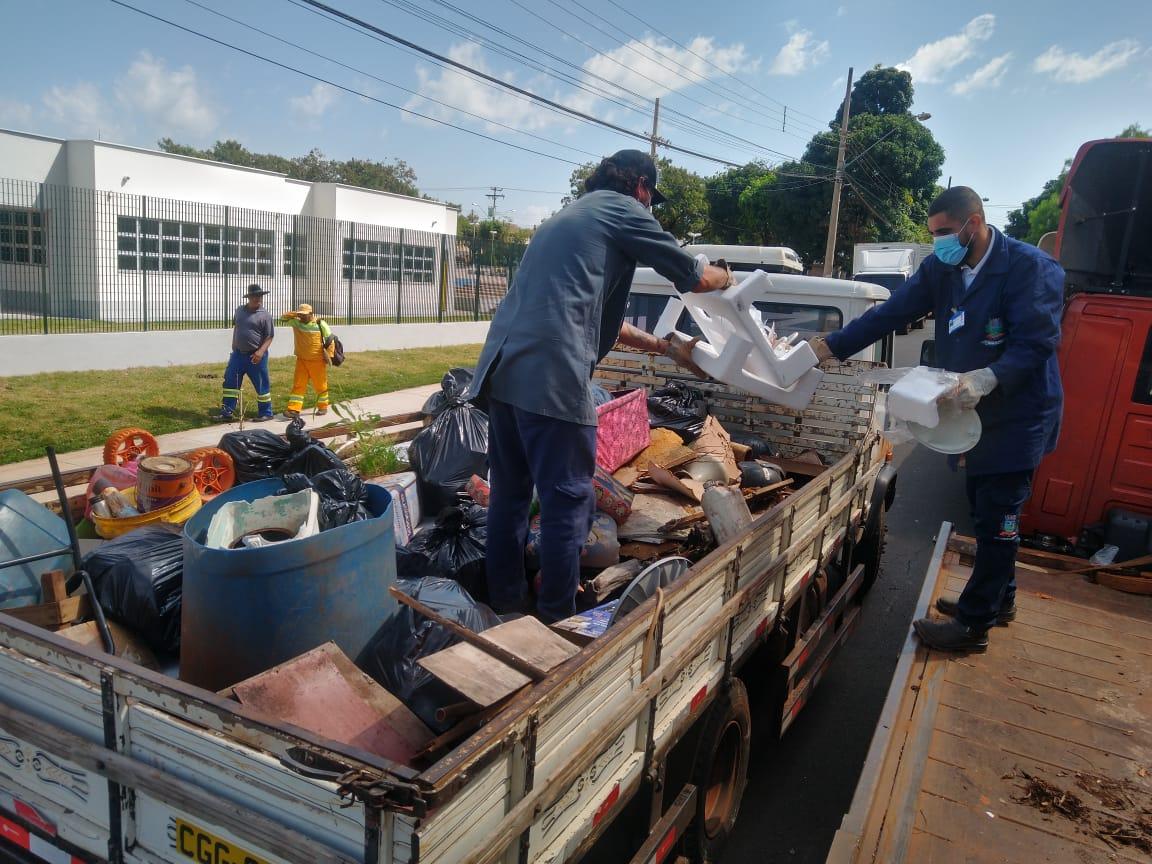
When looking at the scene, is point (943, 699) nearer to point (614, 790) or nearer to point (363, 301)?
point (614, 790)

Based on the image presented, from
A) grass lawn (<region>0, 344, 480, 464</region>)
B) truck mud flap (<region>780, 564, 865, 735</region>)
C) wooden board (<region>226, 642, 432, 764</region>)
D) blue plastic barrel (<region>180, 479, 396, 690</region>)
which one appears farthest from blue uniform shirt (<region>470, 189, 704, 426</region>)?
grass lawn (<region>0, 344, 480, 464</region>)

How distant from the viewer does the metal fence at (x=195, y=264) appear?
13.4 m

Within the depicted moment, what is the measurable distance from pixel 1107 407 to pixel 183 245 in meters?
17.1

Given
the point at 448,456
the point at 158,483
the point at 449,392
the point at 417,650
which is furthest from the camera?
the point at 449,392

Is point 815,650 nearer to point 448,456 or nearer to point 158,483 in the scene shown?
point 448,456

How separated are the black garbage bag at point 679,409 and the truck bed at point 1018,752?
72.5 inches

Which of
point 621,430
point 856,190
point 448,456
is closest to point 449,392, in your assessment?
point 448,456

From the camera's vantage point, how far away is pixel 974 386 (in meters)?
3.03

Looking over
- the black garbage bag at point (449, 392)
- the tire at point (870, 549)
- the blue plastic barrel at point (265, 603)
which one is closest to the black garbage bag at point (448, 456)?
the black garbage bag at point (449, 392)

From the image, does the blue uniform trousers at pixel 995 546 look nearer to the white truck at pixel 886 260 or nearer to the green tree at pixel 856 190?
the white truck at pixel 886 260

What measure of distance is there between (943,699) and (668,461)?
1954 millimetres

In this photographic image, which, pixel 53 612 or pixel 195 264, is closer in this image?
pixel 53 612

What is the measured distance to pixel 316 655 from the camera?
203 cm

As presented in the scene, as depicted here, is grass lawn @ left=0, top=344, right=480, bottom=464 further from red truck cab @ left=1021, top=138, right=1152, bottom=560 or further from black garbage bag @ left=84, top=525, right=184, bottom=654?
red truck cab @ left=1021, top=138, right=1152, bottom=560
